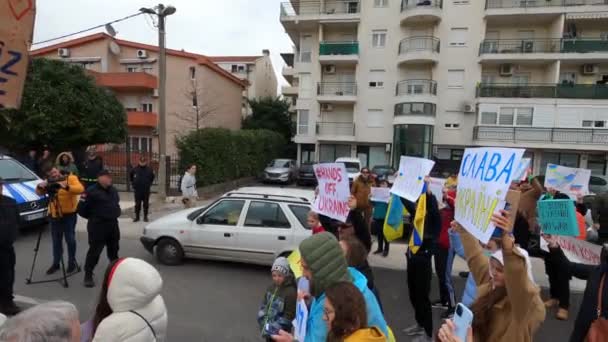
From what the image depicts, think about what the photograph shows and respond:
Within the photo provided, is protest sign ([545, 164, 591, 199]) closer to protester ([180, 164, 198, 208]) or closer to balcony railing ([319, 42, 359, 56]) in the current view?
protester ([180, 164, 198, 208])

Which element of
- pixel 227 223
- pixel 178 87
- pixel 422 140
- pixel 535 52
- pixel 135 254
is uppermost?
pixel 535 52

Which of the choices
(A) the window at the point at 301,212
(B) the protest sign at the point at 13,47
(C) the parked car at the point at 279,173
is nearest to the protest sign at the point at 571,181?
(A) the window at the point at 301,212

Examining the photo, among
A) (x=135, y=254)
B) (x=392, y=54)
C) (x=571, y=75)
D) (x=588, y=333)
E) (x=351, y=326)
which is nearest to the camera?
(x=351, y=326)

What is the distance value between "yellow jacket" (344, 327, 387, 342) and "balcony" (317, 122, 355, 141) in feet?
78.9

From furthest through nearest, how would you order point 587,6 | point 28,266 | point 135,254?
point 587,6, point 135,254, point 28,266

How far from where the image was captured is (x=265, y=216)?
5.61 metres

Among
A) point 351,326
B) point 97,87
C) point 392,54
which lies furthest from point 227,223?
point 392,54

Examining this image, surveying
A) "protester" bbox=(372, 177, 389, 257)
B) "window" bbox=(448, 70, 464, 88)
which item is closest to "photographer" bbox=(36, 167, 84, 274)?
"protester" bbox=(372, 177, 389, 257)

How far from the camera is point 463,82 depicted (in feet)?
77.9

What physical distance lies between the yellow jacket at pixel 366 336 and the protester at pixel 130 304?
3.37 feet

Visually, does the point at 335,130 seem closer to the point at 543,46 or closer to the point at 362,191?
the point at 543,46

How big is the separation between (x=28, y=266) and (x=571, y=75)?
3050cm

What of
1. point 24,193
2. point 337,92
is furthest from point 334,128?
point 24,193

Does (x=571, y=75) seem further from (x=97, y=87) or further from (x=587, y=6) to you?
(x=97, y=87)
